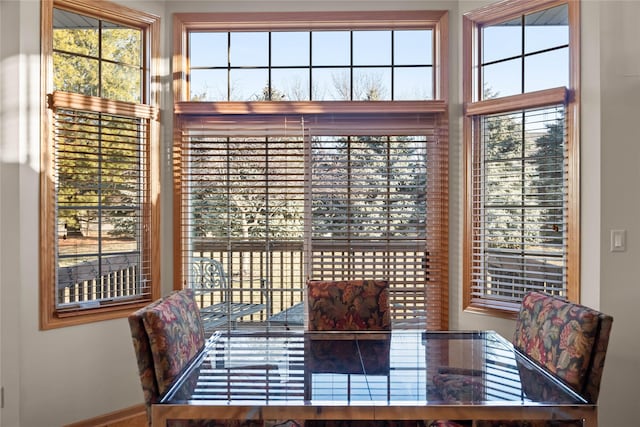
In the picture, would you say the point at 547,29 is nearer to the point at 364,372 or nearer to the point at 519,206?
the point at 519,206

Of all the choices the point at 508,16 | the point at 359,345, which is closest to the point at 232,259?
the point at 359,345

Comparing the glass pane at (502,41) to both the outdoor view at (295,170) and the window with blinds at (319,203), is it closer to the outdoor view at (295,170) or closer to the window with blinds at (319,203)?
the outdoor view at (295,170)

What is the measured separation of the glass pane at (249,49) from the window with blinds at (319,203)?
0.44 m

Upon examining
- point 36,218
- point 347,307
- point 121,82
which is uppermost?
point 121,82

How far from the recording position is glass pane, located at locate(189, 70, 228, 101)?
353 cm

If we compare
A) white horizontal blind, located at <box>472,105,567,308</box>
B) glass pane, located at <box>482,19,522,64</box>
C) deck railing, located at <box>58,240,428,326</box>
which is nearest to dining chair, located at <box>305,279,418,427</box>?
deck railing, located at <box>58,240,428,326</box>

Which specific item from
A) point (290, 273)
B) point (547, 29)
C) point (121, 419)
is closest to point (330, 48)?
point (547, 29)

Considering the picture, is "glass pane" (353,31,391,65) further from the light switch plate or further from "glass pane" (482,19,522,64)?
the light switch plate

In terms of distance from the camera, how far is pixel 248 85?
353 centimetres

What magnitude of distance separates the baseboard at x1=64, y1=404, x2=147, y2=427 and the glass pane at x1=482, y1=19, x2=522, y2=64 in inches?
128

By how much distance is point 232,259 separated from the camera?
3471mm

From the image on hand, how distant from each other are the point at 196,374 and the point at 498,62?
269 cm

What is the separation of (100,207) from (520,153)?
2.68m

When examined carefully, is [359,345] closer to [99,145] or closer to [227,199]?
[227,199]
